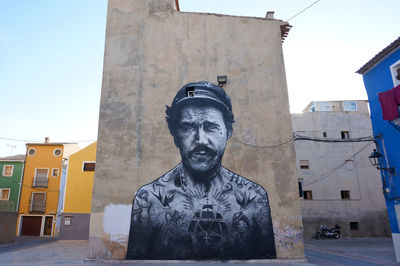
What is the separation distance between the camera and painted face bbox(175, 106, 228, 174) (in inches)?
486

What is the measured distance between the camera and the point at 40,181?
32.1 m

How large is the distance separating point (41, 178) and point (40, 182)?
1.49 ft

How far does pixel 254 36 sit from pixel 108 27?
22.5ft

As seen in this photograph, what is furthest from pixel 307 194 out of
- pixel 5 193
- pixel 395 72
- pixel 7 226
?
pixel 5 193

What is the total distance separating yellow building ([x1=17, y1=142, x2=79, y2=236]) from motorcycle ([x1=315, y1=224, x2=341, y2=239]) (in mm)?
25660

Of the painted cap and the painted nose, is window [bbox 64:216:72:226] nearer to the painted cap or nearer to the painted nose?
the painted cap

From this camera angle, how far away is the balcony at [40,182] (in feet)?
105

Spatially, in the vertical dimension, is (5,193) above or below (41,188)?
below

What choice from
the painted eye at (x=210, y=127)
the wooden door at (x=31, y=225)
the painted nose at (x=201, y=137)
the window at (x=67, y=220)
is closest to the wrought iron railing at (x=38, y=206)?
the wooden door at (x=31, y=225)

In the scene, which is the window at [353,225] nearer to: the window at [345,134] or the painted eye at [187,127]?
the window at [345,134]

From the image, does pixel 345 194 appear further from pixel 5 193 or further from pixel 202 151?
pixel 5 193

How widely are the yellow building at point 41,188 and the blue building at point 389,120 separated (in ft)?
98.7

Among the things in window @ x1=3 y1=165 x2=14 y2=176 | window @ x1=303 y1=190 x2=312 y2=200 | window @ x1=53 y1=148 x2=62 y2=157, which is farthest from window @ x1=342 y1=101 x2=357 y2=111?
window @ x1=3 y1=165 x2=14 y2=176

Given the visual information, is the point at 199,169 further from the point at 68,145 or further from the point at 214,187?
the point at 68,145
